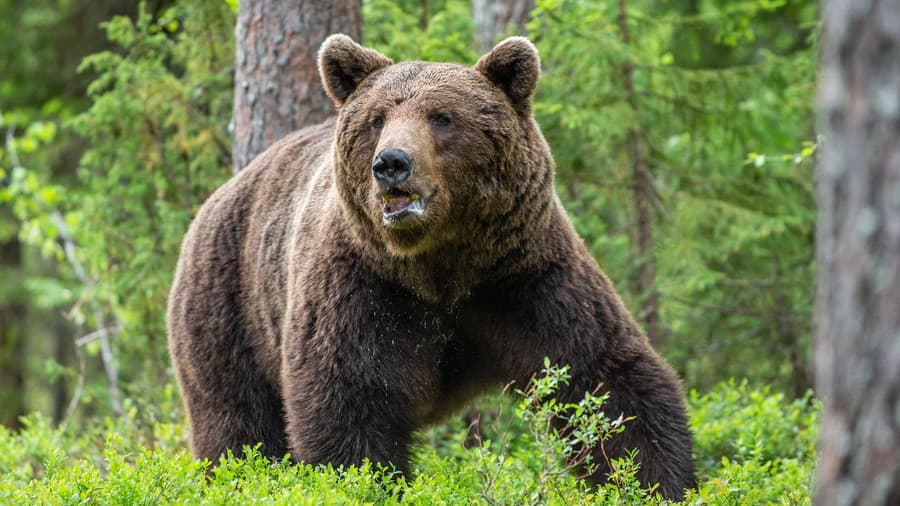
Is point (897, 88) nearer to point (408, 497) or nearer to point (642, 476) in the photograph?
point (408, 497)

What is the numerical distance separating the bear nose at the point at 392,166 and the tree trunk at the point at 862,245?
2.60 m

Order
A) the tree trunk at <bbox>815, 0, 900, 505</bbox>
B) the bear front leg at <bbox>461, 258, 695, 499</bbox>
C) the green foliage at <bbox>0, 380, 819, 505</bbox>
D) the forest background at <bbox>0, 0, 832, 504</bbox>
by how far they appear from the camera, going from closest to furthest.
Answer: the tree trunk at <bbox>815, 0, 900, 505</bbox> < the green foliage at <bbox>0, 380, 819, 505</bbox> < the bear front leg at <bbox>461, 258, 695, 499</bbox> < the forest background at <bbox>0, 0, 832, 504</bbox>

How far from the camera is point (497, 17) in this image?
1052 centimetres

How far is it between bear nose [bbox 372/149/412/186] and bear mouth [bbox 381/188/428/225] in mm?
85

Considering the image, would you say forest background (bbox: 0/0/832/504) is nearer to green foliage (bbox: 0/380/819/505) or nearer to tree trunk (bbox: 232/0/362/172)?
tree trunk (bbox: 232/0/362/172)

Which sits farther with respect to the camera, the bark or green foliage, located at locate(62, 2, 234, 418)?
the bark

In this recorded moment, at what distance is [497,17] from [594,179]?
1.89 metres

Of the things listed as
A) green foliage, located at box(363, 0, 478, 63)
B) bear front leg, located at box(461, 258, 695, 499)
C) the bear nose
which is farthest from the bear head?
green foliage, located at box(363, 0, 478, 63)

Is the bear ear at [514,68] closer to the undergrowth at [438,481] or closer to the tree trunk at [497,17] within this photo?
the undergrowth at [438,481]

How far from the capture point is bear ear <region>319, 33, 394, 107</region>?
5.81m

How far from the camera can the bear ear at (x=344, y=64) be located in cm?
581

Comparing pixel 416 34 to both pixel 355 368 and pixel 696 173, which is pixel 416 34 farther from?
pixel 355 368

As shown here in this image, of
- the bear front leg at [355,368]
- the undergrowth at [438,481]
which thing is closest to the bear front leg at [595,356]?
the undergrowth at [438,481]

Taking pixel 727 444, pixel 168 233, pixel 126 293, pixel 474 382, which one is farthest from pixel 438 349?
pixel 126 293
